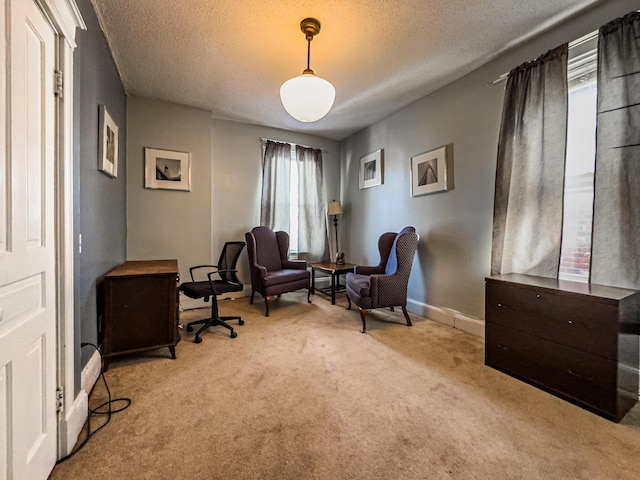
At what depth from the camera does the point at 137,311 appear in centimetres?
212

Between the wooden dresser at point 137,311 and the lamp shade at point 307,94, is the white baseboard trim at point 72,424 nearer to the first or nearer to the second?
the wooden dresser at point 137,311

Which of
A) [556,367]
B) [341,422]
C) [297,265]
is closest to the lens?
[341,422]

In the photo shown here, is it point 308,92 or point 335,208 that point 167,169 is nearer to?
point 308,92

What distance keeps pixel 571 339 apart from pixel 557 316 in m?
0.14

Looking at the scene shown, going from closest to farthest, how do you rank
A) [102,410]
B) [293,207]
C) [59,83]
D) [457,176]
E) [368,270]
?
[59,83] < [102,410] < [457,176] < [368,270] < [293,207]

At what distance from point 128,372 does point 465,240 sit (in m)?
3.18

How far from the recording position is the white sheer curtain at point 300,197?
4.32 m

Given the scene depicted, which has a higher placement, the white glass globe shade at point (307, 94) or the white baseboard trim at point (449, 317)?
the white glass globe shade at point (307, 94)

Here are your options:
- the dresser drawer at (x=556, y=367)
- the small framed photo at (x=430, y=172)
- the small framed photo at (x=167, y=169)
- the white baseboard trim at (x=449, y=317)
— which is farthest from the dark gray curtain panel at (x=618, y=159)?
the small framed photo at (x=167, y=169)

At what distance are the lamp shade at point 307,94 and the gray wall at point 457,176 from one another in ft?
5.32

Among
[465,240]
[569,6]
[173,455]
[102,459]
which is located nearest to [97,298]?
[102,459]

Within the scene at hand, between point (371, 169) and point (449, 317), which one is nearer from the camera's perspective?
point (449, 317)

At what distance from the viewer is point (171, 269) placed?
7.58ft

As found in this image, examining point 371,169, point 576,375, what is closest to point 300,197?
point 371,169
